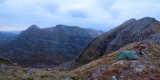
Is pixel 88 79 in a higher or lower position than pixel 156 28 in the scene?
lower

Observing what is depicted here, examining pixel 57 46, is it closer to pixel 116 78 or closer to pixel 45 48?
pixel 45 48

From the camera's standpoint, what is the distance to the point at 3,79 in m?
16.6

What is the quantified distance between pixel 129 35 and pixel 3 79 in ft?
179

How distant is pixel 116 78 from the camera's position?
15.0 m

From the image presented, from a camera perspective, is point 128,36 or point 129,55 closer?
point 129,55

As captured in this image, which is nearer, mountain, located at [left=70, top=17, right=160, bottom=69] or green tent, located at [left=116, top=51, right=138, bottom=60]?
green tent, located at [left=116, top=51, right=138, bottom=60]

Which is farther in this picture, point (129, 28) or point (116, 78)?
point (129, 28)

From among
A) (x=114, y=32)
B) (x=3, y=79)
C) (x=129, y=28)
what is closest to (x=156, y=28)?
(x=129, y=28)

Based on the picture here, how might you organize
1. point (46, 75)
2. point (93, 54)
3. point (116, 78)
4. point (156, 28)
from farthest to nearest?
point (93, 54), point (156, 28), point (46, 75), point (116, 78)

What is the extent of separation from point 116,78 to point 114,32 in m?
65.8

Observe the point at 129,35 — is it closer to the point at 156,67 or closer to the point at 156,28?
the point at 156,28

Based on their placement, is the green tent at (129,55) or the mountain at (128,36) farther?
the mountain at (128,36)

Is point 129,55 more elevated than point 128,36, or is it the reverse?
point 128,36

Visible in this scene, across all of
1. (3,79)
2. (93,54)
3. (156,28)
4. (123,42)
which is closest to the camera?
(3,79)
